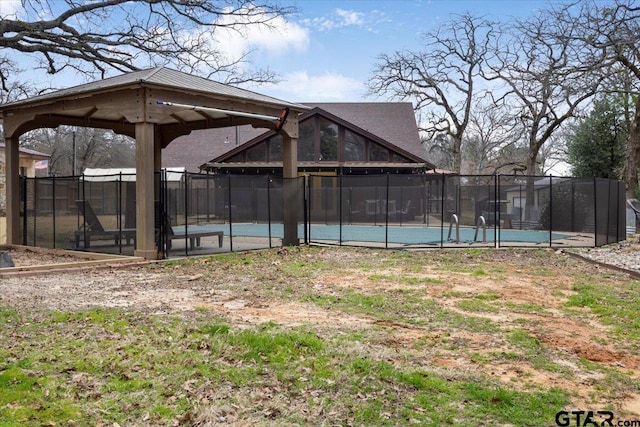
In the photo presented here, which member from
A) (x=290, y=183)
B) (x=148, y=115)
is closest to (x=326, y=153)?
(x=290, y=183)

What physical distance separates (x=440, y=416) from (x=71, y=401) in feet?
8.22

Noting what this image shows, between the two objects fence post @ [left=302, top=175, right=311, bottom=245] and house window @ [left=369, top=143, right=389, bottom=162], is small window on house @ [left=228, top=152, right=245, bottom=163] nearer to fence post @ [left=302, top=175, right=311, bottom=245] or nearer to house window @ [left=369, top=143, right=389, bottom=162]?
house window @ [left=369, top=143, right=389, bottom=162]

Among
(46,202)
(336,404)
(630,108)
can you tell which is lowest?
(336,404)

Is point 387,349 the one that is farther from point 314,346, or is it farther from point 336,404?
point 336,404

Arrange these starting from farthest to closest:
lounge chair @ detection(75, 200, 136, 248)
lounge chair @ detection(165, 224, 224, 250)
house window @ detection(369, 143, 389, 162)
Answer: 1. house window @ detection(369, 143, 389, 162)
2. lounge chair @ detection(75, 200, 136, 248)
3. lounge chair @ detection(165, 224, 224, 250)

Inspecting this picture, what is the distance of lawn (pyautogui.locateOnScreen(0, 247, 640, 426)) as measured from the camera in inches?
156

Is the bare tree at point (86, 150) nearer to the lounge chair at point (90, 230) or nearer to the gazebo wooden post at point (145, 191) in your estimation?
the lounge chair at point (90, 230)

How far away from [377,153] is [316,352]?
80.9 feet

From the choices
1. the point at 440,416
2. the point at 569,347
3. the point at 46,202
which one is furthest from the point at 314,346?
the point at 46,202

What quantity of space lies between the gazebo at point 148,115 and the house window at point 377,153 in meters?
14.5

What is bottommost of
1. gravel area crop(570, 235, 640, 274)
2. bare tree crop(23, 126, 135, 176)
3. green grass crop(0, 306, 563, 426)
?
green grass crop(0, 306, 563, 426)

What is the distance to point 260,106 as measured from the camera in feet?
45.0

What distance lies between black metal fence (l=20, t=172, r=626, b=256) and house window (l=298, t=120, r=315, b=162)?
116 inches

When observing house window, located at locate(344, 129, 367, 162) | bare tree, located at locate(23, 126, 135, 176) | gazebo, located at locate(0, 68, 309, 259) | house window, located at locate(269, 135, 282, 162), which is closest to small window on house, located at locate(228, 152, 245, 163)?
house window, located at locate(269, 135, 282, 162)
